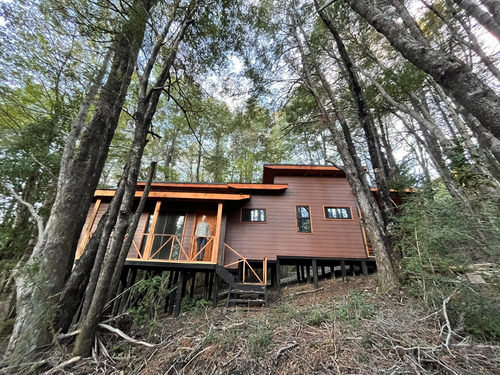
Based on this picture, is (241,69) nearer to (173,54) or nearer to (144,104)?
(173,54)

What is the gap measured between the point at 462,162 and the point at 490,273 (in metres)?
2.59

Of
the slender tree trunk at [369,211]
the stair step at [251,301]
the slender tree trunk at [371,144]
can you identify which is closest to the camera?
the slender tree trunk at [369,211]

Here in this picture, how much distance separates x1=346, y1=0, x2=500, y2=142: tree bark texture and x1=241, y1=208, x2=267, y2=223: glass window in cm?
677

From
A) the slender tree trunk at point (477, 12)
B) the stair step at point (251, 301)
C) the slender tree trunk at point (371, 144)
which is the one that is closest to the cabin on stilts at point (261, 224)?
the stair step at point (251, 301)

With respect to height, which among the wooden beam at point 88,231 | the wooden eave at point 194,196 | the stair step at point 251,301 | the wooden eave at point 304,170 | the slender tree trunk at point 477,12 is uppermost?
the wooden eave at point 304,170

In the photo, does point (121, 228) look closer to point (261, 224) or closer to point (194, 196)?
point (194, 196)

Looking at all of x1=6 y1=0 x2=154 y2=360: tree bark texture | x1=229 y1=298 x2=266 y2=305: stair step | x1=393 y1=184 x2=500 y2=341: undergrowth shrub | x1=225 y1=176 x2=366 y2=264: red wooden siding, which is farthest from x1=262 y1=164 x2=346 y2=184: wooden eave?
x1=6 y1=0 x2=154 y2=360: tree bark texture

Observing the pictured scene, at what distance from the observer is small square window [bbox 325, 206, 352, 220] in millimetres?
8328

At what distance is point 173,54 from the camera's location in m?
4.17

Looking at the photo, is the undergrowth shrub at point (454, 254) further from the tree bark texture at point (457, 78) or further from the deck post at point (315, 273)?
the deck post at point (315, 273)

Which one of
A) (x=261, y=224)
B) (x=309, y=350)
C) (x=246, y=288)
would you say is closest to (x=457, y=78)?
(x=309, y=350)

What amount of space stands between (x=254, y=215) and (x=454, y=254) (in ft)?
20.2

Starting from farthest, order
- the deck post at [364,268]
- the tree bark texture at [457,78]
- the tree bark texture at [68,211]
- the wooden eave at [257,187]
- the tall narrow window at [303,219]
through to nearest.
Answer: the wooden eave at [257,187] < the tall narrow window at [303,219] < the deck post at [364,268] < the tree bark texture at [68,211] < the tree bark texture at [457,78]

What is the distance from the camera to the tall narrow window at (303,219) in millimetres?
8180
